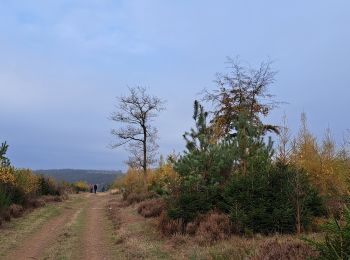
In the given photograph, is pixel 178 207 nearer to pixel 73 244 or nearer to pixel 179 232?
pixel 179 232

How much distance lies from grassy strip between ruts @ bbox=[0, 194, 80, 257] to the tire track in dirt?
10.0 inches

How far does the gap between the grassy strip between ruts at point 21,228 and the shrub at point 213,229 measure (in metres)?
5.88

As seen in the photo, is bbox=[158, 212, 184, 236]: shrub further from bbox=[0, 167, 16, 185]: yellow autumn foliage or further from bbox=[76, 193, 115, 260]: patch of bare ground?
bbox=[0, 167, 16, 185]: yellow autumn foliage

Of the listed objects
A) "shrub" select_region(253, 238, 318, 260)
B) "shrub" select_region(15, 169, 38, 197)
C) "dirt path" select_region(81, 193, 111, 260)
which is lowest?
"dirt path" select_region(81, 193, 111, 260)

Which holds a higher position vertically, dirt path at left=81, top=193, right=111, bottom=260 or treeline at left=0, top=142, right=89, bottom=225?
treeline at left=0, top=142, right=89, bottom=225

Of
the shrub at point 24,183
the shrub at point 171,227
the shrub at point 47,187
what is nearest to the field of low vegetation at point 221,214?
the shrub at point 171,227

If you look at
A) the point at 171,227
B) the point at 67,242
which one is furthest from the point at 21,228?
the point at 171,227

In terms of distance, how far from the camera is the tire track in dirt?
527 inches

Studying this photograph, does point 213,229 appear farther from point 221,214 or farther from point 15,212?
point 15,212

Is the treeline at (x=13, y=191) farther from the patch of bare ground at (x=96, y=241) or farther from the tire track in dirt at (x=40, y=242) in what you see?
the patch of bare ground at (x=96, y=241)

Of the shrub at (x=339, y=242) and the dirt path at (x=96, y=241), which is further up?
the shrub at (x=339, y=242)

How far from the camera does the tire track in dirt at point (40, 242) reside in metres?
13.4

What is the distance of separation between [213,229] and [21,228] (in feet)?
30.6

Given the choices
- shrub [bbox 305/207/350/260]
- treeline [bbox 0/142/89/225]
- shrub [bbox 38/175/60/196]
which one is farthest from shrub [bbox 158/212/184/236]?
shrub [bbox 38/175/60/196]
